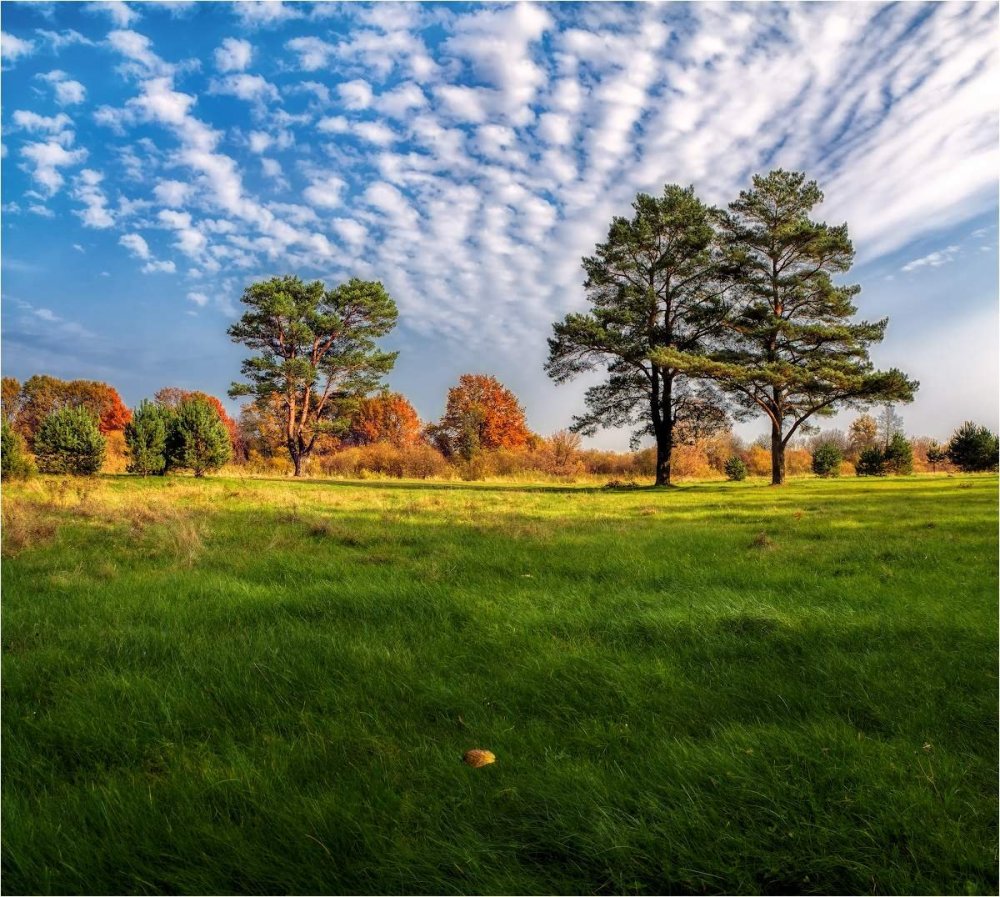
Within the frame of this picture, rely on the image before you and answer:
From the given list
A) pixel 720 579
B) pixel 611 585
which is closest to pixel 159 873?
pixel 611 585

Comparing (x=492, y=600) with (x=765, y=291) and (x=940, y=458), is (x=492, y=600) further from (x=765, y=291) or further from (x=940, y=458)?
(x=940, y=458)

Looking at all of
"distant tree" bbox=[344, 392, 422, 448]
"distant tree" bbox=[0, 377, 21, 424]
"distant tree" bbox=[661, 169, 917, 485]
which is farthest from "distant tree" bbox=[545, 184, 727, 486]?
"distant tree" bbox=[0, 377, 21, 424]

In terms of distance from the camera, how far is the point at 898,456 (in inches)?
1654

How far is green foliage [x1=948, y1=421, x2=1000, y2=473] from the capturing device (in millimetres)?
39500

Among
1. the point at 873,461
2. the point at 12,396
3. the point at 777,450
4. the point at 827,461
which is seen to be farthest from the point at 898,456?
the point at 12,396

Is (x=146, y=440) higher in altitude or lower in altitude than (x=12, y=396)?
lower

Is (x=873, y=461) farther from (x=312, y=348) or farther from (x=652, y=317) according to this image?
(x=312, y=348)

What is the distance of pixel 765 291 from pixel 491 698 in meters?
31.7

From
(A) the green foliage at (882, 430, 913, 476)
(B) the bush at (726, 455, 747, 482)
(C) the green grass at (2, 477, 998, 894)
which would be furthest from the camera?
(A) the green foliage at (882, 430, 913, 476)

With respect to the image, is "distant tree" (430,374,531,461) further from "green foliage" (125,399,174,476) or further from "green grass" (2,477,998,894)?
"green grass" (2,477,998,894)

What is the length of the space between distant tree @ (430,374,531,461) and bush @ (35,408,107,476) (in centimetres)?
3596

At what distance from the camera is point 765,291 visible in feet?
96.4

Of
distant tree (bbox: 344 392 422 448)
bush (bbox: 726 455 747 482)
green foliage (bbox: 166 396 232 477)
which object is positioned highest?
distant tree (bbox: 344 392 422 448)

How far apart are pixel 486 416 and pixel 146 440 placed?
35.8m
